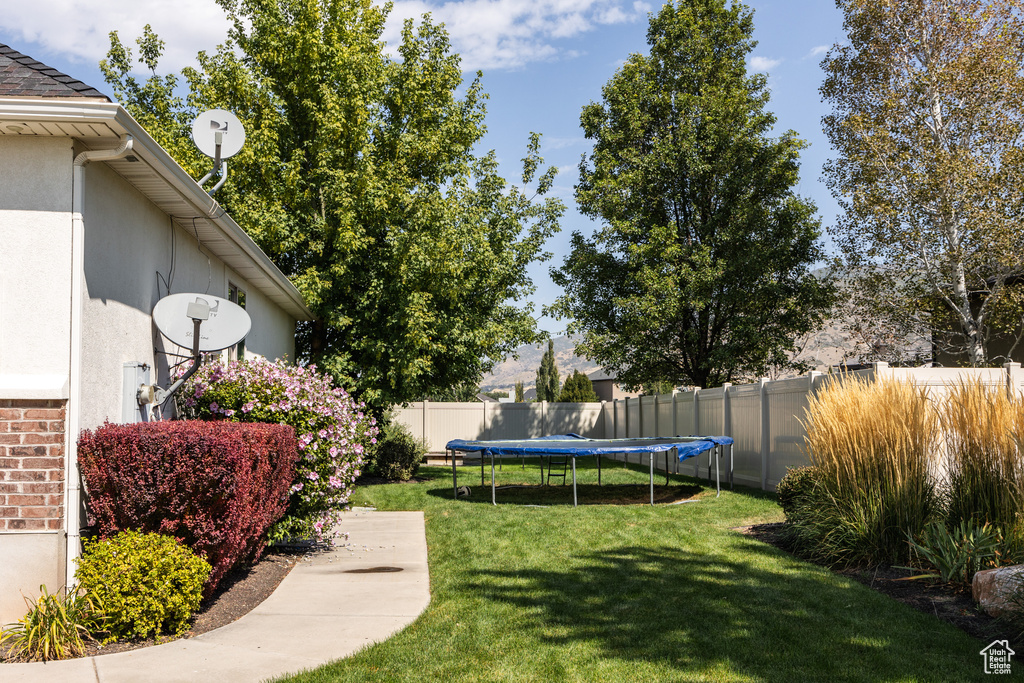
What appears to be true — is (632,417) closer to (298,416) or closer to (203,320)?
(298,416)

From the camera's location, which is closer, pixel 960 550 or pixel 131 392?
pixel 960 550

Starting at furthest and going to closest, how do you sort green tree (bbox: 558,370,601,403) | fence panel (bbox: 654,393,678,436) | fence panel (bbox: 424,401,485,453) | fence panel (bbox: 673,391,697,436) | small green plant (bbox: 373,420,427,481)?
green tree (bbox: 558,370,601,403), fence panel (bbox: 424,401,485,453), fence panel (bbox: 654,393,678,436), fence panel (bbox: 673,391,697,436), small green plant (bbox: 373,420,427,481)

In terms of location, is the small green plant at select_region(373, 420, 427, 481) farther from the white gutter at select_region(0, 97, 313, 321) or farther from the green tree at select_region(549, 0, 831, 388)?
the white gutter at select_region(0, 97, 313, 321)

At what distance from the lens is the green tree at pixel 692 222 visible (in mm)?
22812

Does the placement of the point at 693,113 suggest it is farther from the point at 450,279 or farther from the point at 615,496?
the point at 615,496

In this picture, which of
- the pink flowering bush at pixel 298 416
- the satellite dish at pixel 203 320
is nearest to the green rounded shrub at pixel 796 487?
the pink flowering bush at pixel 298 416

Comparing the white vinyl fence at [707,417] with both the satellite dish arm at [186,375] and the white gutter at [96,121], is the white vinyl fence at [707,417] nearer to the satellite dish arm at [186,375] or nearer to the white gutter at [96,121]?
the satellite dish arm at [186,375]

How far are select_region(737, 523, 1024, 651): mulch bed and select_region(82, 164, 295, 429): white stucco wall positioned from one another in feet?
22.0

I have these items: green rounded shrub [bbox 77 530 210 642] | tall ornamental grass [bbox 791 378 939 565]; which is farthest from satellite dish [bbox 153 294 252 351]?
tall ornamental grass [bbox 791 378 939 565]

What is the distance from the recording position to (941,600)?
6172 millimetres

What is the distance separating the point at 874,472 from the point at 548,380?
153 feet

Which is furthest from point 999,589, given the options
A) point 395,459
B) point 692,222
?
point 692,222

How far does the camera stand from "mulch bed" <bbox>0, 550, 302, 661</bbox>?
204 inches

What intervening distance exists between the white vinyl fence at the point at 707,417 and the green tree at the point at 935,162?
7.70 m
